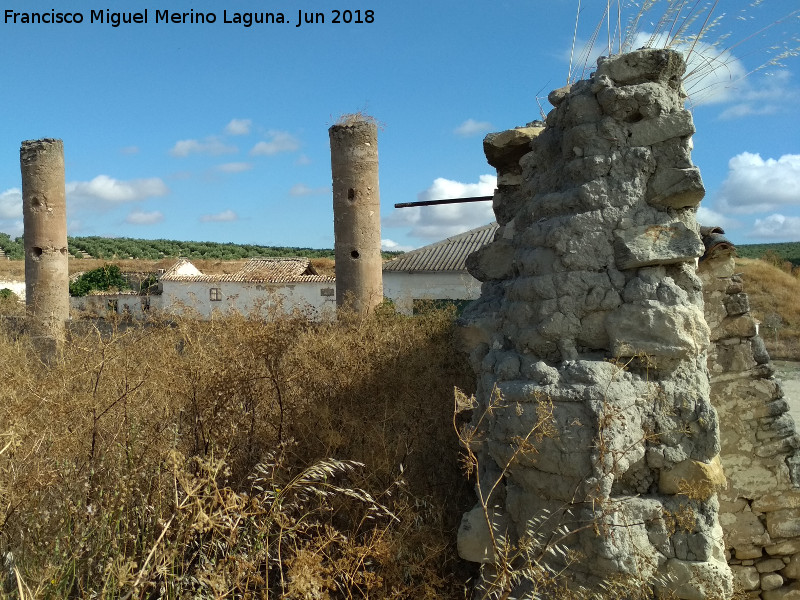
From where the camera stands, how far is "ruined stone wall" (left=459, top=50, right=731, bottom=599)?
10.1 feet

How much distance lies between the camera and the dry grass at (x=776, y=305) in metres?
19.2

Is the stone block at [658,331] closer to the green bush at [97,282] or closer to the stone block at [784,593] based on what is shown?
the stone block at [784,593]

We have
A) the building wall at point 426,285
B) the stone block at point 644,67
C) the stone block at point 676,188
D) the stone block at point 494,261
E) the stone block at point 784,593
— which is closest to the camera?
the stone block at point 676,188

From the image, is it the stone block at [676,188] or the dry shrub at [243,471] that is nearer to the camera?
the dry shrub at [243,471]

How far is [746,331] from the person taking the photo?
14.7 ft

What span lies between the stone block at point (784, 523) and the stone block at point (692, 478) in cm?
138

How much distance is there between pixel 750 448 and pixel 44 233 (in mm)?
12332

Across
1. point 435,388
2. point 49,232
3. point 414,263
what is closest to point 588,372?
point 435,388

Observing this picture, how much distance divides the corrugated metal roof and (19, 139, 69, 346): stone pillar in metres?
13.9

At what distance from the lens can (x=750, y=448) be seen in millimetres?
4359

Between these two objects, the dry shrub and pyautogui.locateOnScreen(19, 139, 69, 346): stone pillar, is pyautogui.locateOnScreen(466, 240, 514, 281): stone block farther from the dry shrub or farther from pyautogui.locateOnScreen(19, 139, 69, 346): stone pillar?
pyautogui.locateOnScreen(19, 139, 69, 346): stone pillar

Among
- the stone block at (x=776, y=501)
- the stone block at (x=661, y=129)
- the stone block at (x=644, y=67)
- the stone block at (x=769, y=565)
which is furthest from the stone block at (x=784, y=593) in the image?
→ the stone block at (x=644, y=67)

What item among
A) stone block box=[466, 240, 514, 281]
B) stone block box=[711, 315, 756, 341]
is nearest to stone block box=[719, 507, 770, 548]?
stone block box=[711, 315, 756, 341]

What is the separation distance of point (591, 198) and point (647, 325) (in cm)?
69
